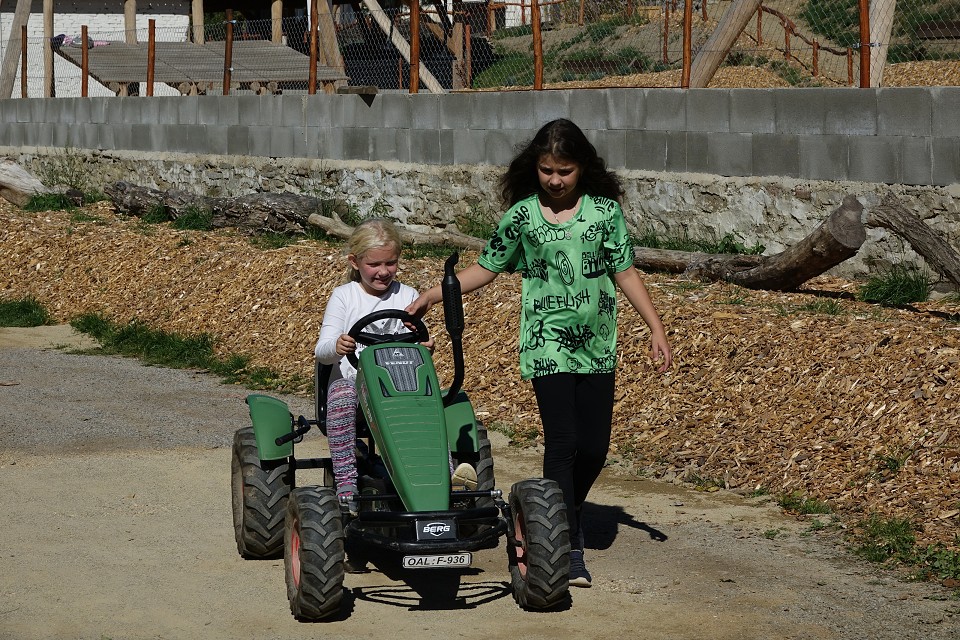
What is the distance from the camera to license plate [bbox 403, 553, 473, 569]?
454 centimetres

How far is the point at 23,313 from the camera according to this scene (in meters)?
12.5

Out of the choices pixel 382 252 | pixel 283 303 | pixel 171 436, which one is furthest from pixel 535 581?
pixel 283 303

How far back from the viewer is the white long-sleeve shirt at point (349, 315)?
534 centimetres

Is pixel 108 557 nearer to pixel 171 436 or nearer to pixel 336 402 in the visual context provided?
pixel 336 402

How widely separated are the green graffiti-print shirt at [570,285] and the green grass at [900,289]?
16.4 feet

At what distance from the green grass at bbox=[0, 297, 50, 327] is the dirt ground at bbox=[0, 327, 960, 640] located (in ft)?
15.8

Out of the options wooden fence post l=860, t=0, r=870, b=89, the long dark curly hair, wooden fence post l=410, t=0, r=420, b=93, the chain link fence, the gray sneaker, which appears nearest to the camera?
the long dark curly hair

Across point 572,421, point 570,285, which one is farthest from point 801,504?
point 570,285

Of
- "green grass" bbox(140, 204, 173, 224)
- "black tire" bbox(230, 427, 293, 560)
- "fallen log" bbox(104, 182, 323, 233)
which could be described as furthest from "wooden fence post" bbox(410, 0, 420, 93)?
"black tire" bbox(230, 427, 293, 560)

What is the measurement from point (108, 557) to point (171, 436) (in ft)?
8.23

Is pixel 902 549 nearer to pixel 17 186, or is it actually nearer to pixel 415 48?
pixel 415 48

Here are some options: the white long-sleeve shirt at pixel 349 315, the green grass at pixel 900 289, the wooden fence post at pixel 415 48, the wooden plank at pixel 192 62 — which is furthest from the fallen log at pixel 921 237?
the wooden plank at pixel 192 62

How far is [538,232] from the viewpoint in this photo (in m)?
5.14

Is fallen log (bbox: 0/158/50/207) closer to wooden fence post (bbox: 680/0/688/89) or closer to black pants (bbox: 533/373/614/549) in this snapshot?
wooden fence post (bbox: 680/0/688/89)
